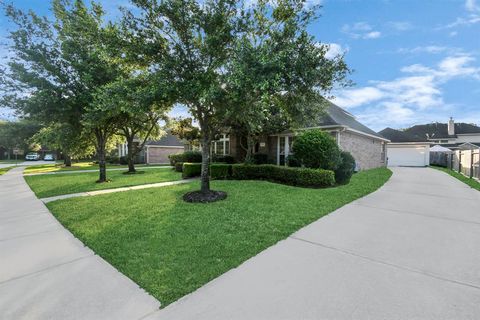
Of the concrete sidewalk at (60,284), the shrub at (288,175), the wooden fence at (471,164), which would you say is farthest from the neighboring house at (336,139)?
the concrete sidewalk at (60,284)

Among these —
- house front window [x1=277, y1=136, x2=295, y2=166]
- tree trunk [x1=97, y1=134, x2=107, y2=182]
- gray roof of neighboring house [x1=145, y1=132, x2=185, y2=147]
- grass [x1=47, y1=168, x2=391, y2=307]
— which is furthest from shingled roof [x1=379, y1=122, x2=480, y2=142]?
tree trunk [x1=97, y1=134, x2=107, y2=182]

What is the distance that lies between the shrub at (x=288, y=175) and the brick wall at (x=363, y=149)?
510 cm

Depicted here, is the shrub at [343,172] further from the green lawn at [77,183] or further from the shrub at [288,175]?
the green lawn at [77,183]

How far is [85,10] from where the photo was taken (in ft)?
30.8

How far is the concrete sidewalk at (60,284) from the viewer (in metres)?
2.41

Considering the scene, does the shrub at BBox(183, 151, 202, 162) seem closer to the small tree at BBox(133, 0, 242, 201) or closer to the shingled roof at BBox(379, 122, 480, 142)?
the small tree at BBox(133, 0, 242, 201)

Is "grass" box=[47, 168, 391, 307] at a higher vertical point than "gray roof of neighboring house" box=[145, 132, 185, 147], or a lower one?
lower

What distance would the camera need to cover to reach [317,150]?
9.90 m

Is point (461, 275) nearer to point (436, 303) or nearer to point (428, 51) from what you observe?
point (436, 303)

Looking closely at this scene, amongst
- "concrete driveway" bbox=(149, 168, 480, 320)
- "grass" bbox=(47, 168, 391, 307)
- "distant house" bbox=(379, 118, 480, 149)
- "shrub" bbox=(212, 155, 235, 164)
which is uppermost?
"distant house" bbox=(379, 118, 480, 149)

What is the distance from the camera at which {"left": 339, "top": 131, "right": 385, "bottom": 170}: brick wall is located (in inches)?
564

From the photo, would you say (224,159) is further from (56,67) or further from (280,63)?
(280,63)

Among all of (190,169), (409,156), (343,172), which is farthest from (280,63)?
(409,156)

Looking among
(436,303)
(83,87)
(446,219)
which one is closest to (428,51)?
(446,219)
